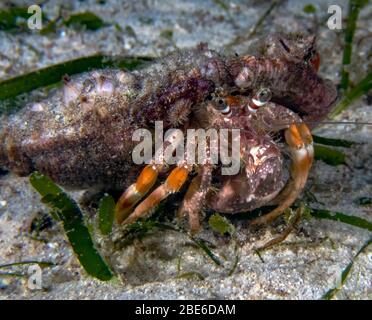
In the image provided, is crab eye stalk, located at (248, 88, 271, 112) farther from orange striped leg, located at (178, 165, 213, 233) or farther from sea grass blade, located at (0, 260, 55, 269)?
sea grass blade, located at (0, 260, 55, 269)

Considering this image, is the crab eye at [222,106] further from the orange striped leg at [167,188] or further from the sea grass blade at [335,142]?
the sea grass blade at [335,142]

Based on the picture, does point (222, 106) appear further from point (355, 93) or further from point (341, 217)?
point (355, 93)

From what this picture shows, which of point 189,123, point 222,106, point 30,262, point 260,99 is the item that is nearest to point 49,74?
point 189,123

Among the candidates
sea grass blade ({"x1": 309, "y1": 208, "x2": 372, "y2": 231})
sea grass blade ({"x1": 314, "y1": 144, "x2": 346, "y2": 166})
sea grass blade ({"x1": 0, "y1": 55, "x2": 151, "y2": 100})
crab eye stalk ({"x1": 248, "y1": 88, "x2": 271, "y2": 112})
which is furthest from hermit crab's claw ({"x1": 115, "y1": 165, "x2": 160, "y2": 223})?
sea grass blade ({"x1": 314, "y1": 144, "x2": 346, "y2": 166})

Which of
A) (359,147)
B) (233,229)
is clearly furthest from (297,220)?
(359,147)

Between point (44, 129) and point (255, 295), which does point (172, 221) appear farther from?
point (44, 129)
